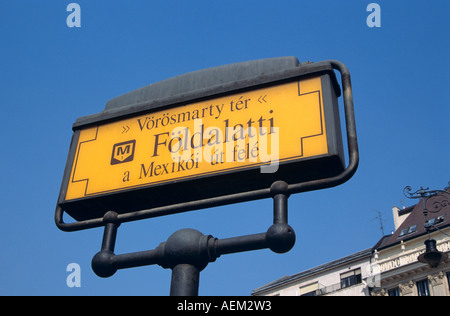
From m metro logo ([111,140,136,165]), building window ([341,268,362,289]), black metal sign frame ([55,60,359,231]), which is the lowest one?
black metal sign frame ([55,60,359,231])

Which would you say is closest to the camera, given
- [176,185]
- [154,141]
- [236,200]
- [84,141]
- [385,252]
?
[236,200]

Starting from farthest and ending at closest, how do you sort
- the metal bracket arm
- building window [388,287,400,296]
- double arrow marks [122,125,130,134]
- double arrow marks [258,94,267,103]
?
building window [388,287,400,296] → double arrow marks [122,125,130,134] → double arrow marks [258,94,267,103] → the metal bracket arm

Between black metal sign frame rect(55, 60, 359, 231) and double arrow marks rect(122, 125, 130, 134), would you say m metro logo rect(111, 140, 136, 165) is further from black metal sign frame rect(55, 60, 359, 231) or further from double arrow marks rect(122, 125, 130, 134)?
black metal sign frame rect(55, 60, 359, 231)

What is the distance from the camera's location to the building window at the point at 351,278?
3741cm

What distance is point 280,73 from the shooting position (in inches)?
157

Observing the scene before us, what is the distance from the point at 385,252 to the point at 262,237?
35.5 meters

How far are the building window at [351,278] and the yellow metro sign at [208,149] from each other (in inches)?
1388

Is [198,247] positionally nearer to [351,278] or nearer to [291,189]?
[291,189]

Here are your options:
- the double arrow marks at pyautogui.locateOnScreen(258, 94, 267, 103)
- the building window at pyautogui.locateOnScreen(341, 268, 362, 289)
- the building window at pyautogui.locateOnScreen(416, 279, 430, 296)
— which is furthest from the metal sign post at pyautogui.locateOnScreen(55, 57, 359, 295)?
the building window at pyautogui.locateOnScreen(341, 268, 362, 289)

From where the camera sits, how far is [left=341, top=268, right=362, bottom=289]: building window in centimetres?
3741

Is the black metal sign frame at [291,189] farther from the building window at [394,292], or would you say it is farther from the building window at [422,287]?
the building window at [394,292]
